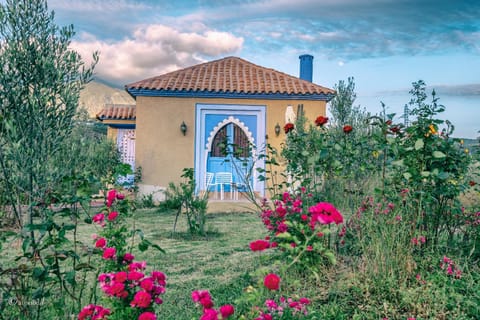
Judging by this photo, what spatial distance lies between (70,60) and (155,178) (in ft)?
25.0

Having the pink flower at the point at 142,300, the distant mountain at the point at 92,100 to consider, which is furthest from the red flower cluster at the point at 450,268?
the distant mountain at the point at 92,100

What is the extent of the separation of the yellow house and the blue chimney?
1667 millimetres

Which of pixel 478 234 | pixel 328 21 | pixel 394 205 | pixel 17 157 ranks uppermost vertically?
pixel 328 21

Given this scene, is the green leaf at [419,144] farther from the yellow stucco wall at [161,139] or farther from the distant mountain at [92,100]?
the yellow stucco wall at [161,139]

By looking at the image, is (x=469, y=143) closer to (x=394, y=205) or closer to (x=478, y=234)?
(x=478, y=234)

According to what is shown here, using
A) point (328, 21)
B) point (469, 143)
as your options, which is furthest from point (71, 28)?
point (328, 21)

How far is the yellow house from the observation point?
11219 mm

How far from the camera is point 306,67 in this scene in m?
13.3

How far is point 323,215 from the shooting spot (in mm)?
1780

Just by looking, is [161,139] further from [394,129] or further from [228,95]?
[394,129]

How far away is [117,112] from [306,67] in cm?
755

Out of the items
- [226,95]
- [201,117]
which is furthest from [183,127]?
[226,95]

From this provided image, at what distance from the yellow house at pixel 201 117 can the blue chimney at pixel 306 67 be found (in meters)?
1.67

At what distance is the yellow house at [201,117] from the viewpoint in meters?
11.2
